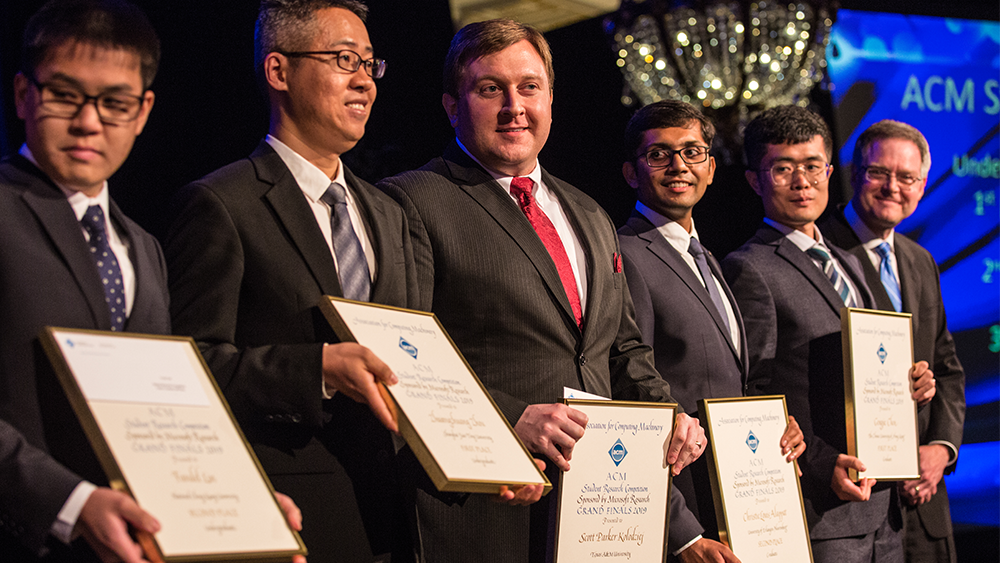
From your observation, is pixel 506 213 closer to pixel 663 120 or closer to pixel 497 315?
pixel 497 315

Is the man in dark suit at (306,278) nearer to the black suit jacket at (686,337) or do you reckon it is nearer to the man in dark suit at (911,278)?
the black suit jacket at (686,337)

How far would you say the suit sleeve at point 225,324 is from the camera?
1671 millimetres

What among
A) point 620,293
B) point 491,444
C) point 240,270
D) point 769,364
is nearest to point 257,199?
point 240,270

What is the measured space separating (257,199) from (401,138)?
246 cm

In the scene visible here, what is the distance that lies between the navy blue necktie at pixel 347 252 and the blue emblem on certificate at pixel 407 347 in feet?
0.60

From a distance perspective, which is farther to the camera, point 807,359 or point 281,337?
point 807,359

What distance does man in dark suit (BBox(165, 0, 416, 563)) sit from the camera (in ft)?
5.54

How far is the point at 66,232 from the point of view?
4.91 ft

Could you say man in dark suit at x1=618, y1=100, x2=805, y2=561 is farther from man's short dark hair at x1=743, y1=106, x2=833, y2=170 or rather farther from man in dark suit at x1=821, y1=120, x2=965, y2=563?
man in dark suit at x1=821, y1=120, x2=965, y2=563

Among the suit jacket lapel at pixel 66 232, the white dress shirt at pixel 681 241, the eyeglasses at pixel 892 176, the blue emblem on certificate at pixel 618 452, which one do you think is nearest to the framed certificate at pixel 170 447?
the suit jacket lapel at pixel 66 232

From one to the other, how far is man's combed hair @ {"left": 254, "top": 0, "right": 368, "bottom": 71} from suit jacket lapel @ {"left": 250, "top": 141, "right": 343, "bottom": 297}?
26 cm

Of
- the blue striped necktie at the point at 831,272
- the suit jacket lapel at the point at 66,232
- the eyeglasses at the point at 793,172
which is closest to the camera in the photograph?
the suit jacket lapel at the point at 66,232

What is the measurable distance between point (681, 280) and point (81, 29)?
185 cm

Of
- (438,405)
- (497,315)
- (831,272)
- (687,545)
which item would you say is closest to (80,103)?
(438,405)
